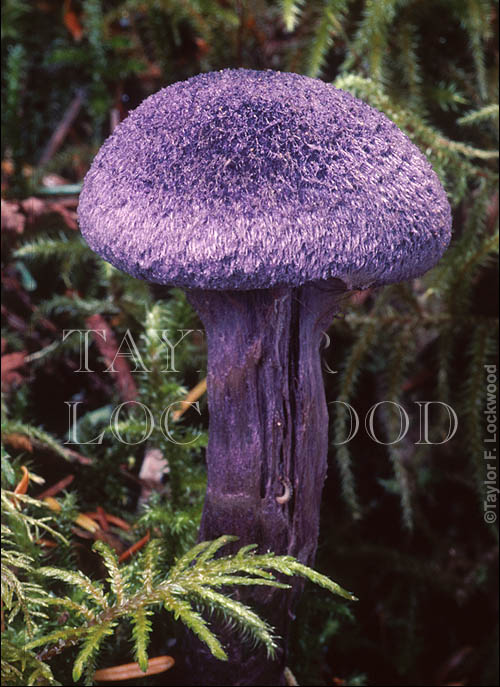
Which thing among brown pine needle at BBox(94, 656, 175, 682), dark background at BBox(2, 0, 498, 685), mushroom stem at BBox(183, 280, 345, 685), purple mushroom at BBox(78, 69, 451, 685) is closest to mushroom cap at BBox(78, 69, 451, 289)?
purple mushroom at BBox(78, 69, 451, 685)

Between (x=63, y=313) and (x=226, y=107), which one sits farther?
(x=63, y=313)

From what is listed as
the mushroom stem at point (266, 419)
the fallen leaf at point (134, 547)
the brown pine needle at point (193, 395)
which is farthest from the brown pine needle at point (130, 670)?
the brown pine needle at point (193, 395)

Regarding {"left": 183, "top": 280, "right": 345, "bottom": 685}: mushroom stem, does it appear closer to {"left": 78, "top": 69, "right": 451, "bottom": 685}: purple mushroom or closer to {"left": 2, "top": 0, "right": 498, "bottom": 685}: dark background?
{"left": 78, "top": 69, "right": 451, "bottom": 685}: purple mushroom

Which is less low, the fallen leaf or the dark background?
the dark background

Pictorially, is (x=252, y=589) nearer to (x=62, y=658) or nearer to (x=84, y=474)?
(x=62, y=658)

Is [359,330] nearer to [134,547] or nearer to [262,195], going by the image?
[134,547]

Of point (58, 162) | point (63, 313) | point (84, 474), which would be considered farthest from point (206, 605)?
point (58, 162)

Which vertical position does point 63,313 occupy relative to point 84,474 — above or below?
above
